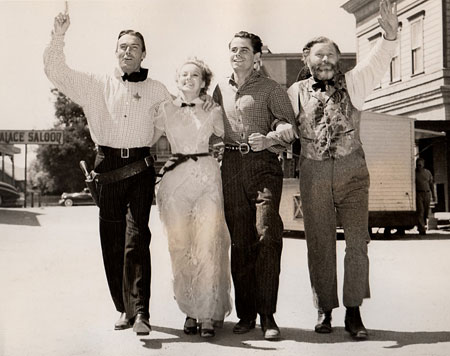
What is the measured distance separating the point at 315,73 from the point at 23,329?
2.25 meters

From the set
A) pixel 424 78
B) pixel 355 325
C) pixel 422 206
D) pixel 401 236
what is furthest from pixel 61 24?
pixel 424 78

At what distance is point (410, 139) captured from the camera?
9547 millimetres

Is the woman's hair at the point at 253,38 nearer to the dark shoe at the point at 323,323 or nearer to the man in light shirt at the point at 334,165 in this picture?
the man in light shirt at the point at 334,165

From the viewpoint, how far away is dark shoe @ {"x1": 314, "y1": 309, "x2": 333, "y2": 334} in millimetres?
3553

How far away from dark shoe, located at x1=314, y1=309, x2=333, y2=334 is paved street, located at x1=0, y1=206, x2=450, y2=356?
0.04m

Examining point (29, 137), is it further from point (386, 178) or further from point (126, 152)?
point (386, 178)

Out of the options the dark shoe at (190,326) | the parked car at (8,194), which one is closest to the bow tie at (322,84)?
the dark shoe at (190,326)

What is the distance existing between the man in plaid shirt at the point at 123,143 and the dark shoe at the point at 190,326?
26 cm

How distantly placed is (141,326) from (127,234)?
54 cm

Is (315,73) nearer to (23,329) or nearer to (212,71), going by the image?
(212,71)

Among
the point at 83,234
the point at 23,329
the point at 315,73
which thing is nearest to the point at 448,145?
the point at 83,234

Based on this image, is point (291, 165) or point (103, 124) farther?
point (291, 165)

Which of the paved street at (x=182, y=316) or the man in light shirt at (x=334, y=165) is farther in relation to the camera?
the man in light shirt at (x=334, y=165)

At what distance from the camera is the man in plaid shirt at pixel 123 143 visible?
3641 mm
